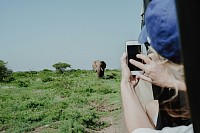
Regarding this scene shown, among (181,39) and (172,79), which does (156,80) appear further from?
(181,39)

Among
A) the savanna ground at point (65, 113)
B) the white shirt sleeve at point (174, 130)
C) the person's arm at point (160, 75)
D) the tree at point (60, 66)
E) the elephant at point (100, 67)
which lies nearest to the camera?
the person's arm at point (160, 75)

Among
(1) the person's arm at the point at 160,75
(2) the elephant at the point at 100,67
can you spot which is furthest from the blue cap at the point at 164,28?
(2) the elephant at the point at 100,67

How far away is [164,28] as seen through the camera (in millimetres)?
680

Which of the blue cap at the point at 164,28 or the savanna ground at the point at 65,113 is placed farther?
the savanna ground at the point at 65,113

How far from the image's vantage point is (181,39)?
457 mm

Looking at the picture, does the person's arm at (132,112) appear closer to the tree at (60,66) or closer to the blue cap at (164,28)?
the blue cap at (164,28)

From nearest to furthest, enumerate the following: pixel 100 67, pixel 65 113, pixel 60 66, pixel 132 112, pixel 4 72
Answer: pixel 132 112 → pixel 65 113 → pixel 100 67 → pixel 4 72 → pixel 60 66

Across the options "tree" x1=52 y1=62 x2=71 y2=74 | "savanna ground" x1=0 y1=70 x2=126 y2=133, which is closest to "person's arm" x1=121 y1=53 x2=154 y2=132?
"savanna ground" x1=0 y1=70 x2=126 y2=133

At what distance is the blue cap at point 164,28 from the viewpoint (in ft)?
2.19

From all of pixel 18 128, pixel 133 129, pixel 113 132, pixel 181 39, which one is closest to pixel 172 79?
pixel 133 129

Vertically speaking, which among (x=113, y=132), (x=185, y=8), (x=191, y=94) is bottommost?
(x=113, y=132)

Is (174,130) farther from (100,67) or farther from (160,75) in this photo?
(100,67)

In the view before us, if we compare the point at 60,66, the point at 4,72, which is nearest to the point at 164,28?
the point at 4,72

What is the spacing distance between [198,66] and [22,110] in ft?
25.8
